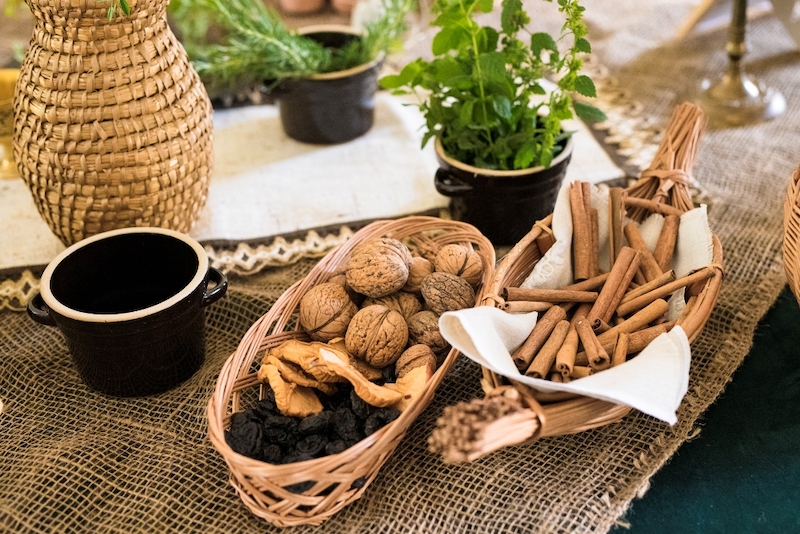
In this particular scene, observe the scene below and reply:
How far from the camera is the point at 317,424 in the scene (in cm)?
69

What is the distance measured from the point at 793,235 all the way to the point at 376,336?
1.39 feet

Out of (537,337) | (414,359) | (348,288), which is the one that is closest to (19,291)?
(348,288)

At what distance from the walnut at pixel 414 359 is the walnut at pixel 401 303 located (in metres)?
0.06

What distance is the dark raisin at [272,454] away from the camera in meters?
0.66

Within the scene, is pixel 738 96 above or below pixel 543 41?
below

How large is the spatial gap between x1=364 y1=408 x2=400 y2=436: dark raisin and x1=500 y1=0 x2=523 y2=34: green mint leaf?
0.48 m

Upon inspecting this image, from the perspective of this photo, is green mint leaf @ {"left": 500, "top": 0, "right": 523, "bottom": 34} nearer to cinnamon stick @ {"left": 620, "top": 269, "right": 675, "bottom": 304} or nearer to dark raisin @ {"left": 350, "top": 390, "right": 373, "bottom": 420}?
cinnamon stick @ {"left": 620, "top": 269, "right": 675, "bottom": 304}

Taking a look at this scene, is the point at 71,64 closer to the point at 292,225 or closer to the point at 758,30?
the point at 292,225

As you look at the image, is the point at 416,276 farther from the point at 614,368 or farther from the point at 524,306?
the point at 614,368

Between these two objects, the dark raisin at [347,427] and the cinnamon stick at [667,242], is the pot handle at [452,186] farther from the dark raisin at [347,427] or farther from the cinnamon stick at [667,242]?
the dark raisin at [347,427]

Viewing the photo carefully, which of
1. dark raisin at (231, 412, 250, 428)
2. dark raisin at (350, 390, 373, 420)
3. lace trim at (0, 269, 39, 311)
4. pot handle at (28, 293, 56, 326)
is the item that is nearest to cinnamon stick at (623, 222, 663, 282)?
dark raisin at (350, 390, 373, 420)

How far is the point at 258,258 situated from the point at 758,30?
1105 mm

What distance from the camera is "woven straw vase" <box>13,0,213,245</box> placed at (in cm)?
84

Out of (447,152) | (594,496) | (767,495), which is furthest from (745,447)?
(447,152)
